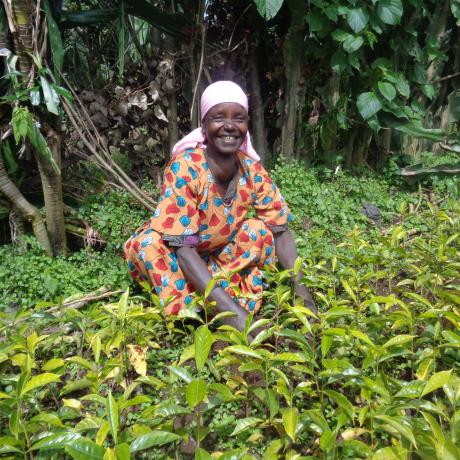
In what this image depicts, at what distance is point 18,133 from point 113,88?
1599 millimetres

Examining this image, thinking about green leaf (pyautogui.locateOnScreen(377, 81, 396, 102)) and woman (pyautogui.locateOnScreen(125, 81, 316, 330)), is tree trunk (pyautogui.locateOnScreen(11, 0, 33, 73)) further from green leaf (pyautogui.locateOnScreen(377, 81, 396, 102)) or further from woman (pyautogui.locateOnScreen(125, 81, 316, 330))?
green leaf (pyautogui.locateOnScreen(377, 81, 396, 102))

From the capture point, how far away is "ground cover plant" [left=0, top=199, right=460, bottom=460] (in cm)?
120

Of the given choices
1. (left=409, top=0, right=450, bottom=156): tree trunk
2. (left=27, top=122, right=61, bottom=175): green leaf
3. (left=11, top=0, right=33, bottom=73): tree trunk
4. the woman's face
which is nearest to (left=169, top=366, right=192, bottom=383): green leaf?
the woman's face

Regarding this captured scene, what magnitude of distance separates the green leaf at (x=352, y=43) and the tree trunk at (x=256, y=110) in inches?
33.1

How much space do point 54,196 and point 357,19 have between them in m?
2.46

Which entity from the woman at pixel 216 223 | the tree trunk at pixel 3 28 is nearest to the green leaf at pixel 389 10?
the woman at pixel 216 223

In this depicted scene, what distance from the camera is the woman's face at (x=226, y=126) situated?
2000mm

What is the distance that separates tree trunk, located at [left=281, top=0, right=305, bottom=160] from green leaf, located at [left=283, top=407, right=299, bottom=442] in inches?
117

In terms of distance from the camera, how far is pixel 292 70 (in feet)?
12.3

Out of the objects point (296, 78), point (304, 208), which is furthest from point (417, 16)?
point (304, 208)

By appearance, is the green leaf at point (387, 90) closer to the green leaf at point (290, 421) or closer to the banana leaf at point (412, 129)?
the banana leaf at point (412, 129)

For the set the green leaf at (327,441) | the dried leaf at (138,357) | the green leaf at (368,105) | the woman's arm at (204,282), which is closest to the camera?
the green leaf at (327,441)

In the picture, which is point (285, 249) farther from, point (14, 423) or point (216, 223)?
→ point (14, 423)

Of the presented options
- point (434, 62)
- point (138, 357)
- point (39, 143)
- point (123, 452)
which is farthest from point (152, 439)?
point (434, 62)
